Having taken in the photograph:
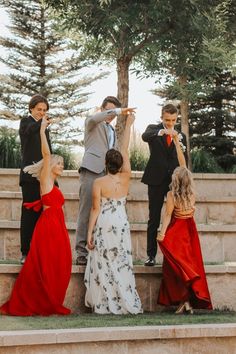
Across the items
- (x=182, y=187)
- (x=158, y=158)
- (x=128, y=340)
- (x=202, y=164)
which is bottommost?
(x=128, y=340)

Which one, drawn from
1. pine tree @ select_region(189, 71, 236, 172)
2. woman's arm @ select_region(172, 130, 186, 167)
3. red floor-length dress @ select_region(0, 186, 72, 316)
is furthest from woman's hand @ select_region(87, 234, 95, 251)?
pine tree @ select_region(189, 71, 236, 172)

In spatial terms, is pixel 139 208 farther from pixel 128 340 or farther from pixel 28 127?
pixel 128 340

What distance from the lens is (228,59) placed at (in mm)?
12188

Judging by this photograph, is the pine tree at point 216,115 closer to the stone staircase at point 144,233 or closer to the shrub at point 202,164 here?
the shrub at point 202,164

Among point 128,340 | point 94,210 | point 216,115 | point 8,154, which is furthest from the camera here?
point 216,115

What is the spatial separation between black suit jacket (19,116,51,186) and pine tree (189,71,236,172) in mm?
9166

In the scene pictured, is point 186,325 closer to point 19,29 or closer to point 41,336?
point 41,336

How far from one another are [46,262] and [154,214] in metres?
1.24

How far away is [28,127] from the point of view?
25.0 ft

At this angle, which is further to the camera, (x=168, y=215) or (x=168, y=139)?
(x=168, y=139)

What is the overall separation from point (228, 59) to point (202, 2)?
1000 millimetres

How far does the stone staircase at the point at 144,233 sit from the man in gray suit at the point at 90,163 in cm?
35

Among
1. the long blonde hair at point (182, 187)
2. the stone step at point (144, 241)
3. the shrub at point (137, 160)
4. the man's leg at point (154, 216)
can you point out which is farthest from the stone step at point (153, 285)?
the shrub at point (137, 160)

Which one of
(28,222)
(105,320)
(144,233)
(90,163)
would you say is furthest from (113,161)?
(144,233)
